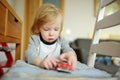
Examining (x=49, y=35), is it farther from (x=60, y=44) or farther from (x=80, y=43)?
(x=80, y=43)

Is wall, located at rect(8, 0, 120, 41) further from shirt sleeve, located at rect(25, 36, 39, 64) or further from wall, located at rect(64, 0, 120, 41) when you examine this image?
shirt sleeve, located at rect(25, 36, 39, 64)

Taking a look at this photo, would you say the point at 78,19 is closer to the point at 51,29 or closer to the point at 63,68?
the point at 51,29

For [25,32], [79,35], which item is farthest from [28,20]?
[79,35]

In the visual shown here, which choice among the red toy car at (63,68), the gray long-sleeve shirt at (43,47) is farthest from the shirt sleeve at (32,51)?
the red toy car at (63,68)

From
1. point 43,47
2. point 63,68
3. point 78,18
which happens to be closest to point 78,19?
point 78,18

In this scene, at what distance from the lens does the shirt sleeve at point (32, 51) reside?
59 centimetres

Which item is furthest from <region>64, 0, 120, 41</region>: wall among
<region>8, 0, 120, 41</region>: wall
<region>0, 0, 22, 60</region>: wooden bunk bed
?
<region>0, 0, 22, 60</region>: wooden bunk bed

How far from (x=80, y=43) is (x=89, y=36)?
42 centimetres

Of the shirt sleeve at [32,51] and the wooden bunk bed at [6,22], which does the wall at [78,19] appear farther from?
the shirt sleeve at [32,51]

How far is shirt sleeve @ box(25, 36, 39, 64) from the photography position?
593mm

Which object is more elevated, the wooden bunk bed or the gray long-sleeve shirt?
the wooden bunk bed

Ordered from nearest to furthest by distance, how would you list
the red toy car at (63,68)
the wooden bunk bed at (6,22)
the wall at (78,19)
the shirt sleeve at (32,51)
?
1. the red toy car at (63,68)
2. the shirt sleeve at (32,51)
3. the wooden bunk bed at (6,22)
4. the wall at (78,19)

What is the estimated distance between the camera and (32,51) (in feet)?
2.13

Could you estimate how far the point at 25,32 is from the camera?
3551mm
